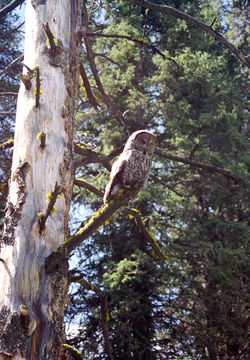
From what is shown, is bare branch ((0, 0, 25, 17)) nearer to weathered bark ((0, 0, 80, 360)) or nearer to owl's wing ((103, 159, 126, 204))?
weathered bark ((0, 0, 80, 360))

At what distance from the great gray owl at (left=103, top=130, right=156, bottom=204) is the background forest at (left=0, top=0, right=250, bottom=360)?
483cm

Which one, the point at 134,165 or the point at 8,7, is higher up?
the point at 8,7

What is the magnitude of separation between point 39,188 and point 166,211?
805 centimetres

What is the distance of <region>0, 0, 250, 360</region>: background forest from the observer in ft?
28.9

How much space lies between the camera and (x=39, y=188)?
288 cm

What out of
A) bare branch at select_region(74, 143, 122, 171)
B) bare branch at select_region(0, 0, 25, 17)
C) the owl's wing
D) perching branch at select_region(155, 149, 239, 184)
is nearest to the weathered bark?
the owl's wing

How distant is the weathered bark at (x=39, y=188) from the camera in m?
2.47

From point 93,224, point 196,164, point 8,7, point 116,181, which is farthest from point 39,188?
point 8,7

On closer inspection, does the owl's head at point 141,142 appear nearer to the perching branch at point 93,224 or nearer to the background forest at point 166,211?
the perching branch at point 93,224

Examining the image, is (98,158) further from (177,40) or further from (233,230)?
(177,40)

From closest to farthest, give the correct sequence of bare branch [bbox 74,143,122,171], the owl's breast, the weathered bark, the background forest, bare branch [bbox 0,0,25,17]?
the owl's breast → the weathered bark → bare branch [bbox 74,143,122,171] → bare branch [bbox 0,0,25,17] → the background forest

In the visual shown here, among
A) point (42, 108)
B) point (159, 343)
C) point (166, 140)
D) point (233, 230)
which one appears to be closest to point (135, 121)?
point (166, 140)

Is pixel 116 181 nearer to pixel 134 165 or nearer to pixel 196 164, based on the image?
pixel 134 165

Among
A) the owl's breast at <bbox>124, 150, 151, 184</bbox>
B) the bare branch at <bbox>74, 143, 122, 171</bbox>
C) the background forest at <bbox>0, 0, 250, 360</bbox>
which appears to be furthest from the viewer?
the background forest at <bbox>0, 0, 250, 360</bbox>
